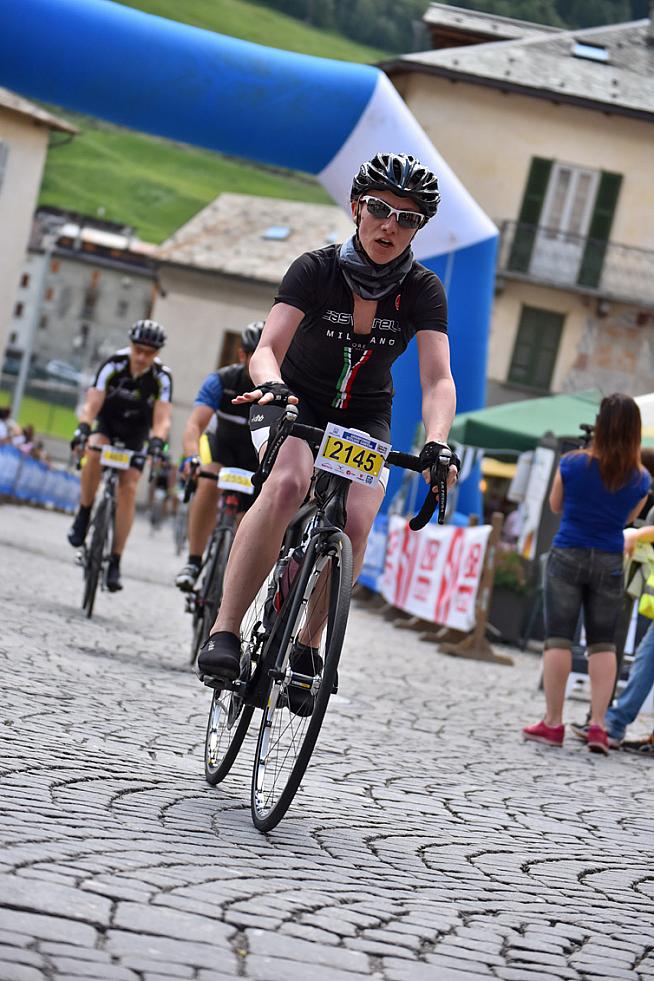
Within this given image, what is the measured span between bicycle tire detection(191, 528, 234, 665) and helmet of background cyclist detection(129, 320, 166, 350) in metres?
2.54

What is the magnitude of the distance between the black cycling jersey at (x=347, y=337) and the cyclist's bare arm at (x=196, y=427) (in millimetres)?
4446

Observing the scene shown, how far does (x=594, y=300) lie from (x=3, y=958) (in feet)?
132

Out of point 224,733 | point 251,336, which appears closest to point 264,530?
point 224,733

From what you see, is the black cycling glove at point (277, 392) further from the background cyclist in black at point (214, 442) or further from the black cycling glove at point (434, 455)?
the background cyclist in black at point (214, 442)

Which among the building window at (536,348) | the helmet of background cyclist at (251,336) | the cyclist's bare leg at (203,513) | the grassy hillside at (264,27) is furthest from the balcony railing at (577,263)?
the grassy hillside at (264,27)

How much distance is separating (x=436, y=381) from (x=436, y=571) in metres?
12.5

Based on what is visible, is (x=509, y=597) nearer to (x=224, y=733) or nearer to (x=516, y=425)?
(x=516, y=425)

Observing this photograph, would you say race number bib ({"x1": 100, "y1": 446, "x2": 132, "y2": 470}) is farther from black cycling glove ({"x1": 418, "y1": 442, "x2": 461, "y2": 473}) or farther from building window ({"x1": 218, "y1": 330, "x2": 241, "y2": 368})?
building window ({"x1": 218, "y1": 330, "x2": 241, "y2": 368})

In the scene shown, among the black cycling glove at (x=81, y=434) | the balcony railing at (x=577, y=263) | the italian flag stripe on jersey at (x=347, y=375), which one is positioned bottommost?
the black cycling glove at (x=81, y=434)

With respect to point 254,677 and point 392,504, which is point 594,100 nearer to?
point 392,504

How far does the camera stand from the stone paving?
139 inches

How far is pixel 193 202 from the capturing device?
156 metres

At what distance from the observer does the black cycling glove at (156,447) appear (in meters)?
11.5

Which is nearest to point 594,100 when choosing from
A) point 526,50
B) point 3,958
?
point 526,50
